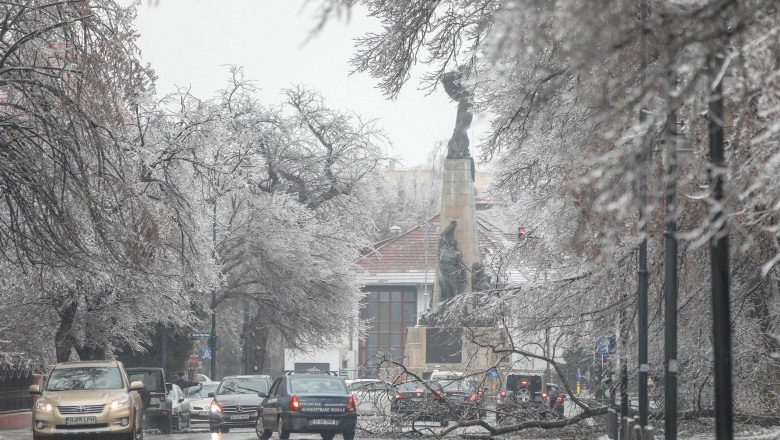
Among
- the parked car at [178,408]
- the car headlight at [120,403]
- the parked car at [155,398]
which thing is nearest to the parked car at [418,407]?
the car headlight at [120,403]

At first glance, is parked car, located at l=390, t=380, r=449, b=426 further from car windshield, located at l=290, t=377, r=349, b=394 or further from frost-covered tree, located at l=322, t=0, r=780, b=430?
car windshield, located at l=290, t=377, r=349, b=394

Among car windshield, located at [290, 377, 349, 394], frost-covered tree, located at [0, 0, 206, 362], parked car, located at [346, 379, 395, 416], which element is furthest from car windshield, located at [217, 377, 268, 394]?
frost-covered tree, located at [0, 0, 206, 362]

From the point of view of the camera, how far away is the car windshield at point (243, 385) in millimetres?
30531

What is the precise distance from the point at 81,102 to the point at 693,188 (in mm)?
7997

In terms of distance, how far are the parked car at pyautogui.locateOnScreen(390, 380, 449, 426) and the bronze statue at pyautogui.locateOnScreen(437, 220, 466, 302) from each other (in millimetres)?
20649

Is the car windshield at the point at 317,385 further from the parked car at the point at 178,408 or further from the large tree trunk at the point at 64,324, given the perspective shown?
the parked car at the point at 178,408

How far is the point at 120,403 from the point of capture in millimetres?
19656

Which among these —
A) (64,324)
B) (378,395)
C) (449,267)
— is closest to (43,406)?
(378,395)

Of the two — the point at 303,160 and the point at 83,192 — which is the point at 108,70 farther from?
the point at 303,160

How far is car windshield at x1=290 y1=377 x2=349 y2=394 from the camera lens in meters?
23.6

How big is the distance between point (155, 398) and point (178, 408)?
275 cm

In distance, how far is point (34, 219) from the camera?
1348 centimetres

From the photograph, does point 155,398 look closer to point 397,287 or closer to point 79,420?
point 79,420

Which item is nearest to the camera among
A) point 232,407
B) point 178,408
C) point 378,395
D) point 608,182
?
point 608,182
